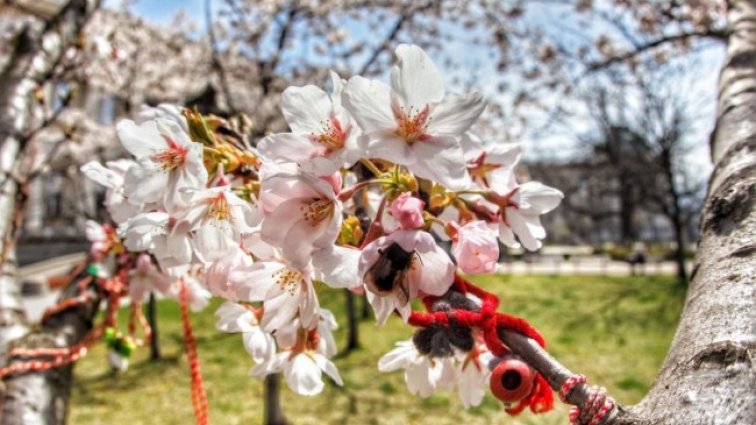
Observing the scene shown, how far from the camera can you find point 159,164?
76 centimetres

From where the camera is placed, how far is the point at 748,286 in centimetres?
67

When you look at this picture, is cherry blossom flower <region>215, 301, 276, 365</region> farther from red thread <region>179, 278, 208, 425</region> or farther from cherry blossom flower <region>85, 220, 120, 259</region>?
cherry blossom flower <region>85, 220, 120, 259</region>

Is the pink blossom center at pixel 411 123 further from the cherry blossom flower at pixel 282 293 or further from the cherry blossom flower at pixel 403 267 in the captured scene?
the cherry blossom flower at pixel 282 293

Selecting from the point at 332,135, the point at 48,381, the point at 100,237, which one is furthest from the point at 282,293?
the point at 48,381

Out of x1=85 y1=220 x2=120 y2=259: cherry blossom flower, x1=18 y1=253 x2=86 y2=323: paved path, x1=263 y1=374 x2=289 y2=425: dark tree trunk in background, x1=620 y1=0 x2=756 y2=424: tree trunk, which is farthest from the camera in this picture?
x1=18 y1=253 x2=86 y2=323: paved path

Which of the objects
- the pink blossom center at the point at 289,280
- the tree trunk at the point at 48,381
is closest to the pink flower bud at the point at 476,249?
the pink blossom center at the point at 289,280

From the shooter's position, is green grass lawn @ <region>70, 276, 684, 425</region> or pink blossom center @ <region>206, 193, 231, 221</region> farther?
green grass lawn @ <region>70, 276, 684, 425</region>

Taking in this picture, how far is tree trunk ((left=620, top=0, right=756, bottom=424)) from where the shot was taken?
555mm

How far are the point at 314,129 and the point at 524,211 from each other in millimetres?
366

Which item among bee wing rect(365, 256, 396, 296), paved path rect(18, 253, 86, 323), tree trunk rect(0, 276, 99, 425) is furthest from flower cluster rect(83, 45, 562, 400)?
paved path rect(18, 253, 86, 323)

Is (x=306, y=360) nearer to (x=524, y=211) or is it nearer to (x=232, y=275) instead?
(x=232, y=275)

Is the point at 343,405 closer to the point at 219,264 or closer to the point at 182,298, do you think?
the point at 182,298

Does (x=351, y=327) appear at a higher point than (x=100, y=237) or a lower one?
lower

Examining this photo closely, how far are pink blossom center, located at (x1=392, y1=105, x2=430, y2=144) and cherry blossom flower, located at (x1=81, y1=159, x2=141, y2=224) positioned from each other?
51cm
